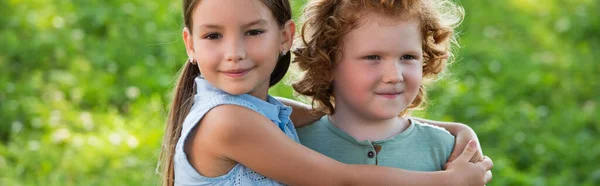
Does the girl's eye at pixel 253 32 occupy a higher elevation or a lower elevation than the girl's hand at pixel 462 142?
higher

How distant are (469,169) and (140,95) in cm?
352

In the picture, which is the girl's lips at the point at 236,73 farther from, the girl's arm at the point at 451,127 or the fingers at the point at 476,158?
the fingers at the point at 476,158

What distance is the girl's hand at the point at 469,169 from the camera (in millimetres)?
2719

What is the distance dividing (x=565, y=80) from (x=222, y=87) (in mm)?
4908

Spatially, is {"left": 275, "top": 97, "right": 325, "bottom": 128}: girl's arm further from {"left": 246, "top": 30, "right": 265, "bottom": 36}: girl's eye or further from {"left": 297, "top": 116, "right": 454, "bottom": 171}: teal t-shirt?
{"left": 246, "top": 30, "right": 265, "bottom": 36}: girl's eye

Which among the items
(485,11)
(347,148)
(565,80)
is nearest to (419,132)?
(347,148)

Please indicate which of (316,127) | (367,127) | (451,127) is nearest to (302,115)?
(316,127)

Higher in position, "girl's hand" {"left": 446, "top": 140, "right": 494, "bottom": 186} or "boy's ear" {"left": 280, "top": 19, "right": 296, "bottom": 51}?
"boy's ear" {"left": 280, "top": 19, "right": 296, "bottom": 51}

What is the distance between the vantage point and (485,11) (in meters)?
8.41

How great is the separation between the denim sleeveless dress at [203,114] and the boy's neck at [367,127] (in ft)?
0.88

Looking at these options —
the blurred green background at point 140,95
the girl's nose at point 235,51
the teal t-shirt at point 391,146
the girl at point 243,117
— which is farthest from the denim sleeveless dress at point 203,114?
the blurred green background at point 140,95

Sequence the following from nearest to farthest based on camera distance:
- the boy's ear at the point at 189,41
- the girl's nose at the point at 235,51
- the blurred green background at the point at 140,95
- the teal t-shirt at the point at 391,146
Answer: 1. the girl's nose at the point at 235,51
2. the boy's ear at the point at 189,41
3. the teal t-shirt at the point at 391,146
4. the blurred green background at the point at 140,95

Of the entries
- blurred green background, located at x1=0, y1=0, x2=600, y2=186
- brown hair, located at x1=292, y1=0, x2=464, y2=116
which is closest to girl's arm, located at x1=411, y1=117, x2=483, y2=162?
brown hair, located at x1=292, y1=0, x2=464, y2=116

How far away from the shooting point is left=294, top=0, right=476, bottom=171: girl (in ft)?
8.81
